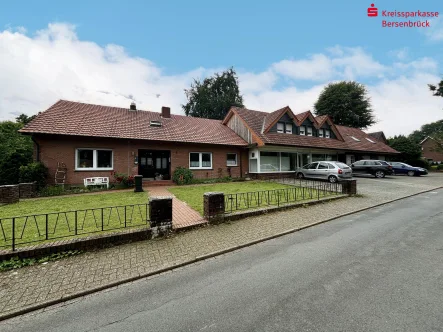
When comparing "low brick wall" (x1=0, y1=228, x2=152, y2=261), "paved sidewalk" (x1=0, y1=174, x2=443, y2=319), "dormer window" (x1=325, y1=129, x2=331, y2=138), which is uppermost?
"dormer window" (x1=325, y1=129, x2=331, y2=138)

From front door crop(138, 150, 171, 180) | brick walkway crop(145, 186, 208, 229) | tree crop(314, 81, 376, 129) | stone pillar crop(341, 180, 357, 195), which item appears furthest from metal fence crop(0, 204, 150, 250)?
tree crop(314, 81, 376, 129)

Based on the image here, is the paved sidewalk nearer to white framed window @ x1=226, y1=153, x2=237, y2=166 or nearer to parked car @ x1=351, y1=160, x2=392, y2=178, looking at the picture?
white framed window @ x1=226, y1=153, x2=237, y2=166

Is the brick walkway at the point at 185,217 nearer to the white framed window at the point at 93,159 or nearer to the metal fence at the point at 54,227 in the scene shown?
the metal fence at the point at 54,227

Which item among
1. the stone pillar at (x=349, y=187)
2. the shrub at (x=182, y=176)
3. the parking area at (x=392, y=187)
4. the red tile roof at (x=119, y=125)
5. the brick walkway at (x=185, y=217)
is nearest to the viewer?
the brick walkway at (x=185, y=217)

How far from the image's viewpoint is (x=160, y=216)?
5.45m

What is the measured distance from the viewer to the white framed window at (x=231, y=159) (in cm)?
1848

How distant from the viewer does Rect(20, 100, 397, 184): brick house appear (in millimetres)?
12680

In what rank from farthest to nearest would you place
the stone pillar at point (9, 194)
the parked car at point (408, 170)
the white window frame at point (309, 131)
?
1. the parked car at point (408, 170)
2. the white window frame at point (309, 131)
3. the stone pillar at point (9, 194)

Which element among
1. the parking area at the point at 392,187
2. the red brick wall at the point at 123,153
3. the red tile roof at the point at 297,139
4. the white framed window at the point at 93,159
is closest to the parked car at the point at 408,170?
the red tile roof at the point at 297,139

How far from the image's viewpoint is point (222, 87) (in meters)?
39.4

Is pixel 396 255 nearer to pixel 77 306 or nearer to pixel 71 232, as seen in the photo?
pixel 77 306

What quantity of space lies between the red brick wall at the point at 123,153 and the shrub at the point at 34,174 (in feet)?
2.09

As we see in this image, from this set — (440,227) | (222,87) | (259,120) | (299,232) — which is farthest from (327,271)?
(222,87)

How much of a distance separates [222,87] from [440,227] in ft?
125
